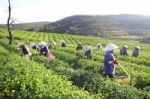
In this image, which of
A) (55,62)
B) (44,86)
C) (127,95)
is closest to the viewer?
(44,86)

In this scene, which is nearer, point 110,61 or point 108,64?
point 110,61

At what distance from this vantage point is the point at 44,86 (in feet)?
35.1

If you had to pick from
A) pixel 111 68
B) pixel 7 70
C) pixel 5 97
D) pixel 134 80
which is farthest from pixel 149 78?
pixel 5 97

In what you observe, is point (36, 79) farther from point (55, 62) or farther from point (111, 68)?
point (55, 62)

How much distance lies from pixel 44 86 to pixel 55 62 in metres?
10.4

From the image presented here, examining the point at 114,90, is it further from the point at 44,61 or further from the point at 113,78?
the point at 44,61

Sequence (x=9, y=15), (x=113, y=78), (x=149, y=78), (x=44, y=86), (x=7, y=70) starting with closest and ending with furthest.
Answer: (x=44, y=86) → (x=7, y=70) → (x=113, y=78) → (x=149, y=78) → (x=9, y=15)

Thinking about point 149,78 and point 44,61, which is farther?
point 44,61

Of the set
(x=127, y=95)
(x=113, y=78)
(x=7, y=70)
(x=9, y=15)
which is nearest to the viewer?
(x=127, y=95)

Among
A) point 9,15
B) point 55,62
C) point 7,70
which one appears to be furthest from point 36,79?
point 9,15

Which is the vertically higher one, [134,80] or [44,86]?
[44,86]

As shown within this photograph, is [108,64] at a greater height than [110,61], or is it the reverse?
[110,61]

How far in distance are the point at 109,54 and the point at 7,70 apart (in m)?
4.75

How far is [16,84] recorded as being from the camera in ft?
37.3
